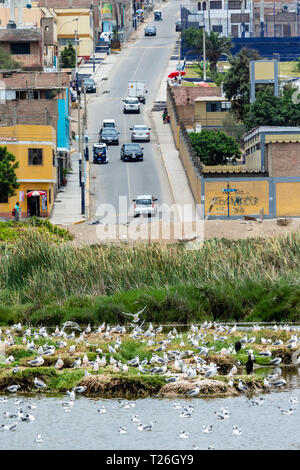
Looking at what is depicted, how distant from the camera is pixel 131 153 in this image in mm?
83938

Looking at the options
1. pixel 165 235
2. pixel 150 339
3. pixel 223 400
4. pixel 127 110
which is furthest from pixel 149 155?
pixel 223 400

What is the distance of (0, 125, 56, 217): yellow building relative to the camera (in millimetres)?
70625

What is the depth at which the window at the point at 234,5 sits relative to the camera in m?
156

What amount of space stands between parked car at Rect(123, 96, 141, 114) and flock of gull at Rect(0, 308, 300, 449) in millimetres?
61644

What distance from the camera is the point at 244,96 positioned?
96.5 metres

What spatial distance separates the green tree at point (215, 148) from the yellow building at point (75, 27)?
52.3 metres

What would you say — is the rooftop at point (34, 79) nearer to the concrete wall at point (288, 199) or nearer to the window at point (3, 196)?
the window at point (3, 196)

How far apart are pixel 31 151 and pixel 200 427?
4273cm

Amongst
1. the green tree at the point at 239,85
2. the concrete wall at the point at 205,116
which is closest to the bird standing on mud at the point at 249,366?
the concrete wall at the point at 205,116

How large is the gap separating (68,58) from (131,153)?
4086cm

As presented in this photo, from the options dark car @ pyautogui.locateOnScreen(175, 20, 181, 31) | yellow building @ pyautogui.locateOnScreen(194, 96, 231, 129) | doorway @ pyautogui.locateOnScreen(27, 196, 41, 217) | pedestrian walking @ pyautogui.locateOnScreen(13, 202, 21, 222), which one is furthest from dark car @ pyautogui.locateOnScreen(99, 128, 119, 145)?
dark car @ pyautogui.locateOnScreen(175, 20, 181, 31)

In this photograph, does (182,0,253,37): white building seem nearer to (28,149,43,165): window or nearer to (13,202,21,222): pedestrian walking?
(28,149,43,165): window

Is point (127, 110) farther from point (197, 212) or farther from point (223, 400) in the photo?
point (223, 400)

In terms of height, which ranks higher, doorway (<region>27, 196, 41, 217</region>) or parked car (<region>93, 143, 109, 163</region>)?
parked car (<region>93, 143, 109, 163</region>)
